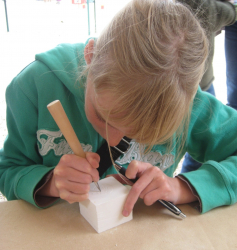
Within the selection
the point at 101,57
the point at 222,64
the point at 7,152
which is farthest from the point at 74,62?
the point at 222,64

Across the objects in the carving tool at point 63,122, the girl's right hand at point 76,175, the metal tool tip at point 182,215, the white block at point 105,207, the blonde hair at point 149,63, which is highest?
the blonde hair at point 149,63

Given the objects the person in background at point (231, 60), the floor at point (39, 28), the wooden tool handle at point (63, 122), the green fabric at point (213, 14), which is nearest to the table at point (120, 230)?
the wooden tool handle at point (63, 122)

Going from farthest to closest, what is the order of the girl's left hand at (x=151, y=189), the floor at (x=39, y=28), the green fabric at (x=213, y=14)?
the floor at (x=39, y=28), the green fabric at (x=213, y=14), the girl's left hand at (x=151, y=189)

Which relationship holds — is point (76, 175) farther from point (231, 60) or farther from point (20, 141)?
point (231, 60)

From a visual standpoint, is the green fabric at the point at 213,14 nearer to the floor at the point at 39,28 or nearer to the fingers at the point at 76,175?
the fingers at the point at 76,175

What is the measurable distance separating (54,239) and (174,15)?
478 millimetres

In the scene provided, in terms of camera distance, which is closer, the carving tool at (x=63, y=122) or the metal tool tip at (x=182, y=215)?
the carving tool at (x=63, y=122)

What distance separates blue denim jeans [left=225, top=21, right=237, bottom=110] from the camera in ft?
4.16

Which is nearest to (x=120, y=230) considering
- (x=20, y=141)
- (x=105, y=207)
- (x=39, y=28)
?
(x=105, y=207)

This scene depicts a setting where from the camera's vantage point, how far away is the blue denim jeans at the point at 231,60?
1.27 metres

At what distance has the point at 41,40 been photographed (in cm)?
352

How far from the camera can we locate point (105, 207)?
494 millimetres

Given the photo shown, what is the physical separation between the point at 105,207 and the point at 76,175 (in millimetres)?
87

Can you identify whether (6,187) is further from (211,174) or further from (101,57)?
(211,174)
